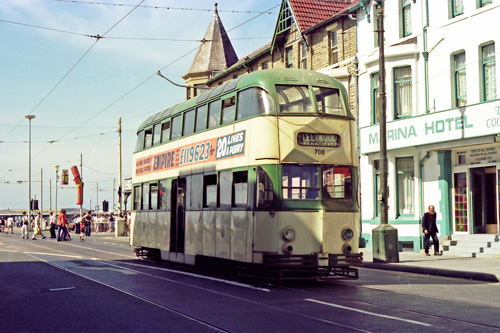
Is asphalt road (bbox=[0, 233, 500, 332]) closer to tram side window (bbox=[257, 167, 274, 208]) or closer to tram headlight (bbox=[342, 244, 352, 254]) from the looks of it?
tram headlight (bbox=[342, 244, 352, 254])

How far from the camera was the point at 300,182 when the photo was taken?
527 inches

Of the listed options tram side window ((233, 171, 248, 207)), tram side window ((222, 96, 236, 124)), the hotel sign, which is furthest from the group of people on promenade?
tram side window ((233, 171, 248, 207))

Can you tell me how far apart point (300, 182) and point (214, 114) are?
11.0ft

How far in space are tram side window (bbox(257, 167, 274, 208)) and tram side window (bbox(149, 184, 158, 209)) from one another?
268 inches

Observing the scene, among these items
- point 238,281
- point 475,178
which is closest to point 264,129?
point 238,281

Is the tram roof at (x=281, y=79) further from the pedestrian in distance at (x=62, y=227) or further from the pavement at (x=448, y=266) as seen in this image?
the pedestrian in distance at (x=62, y=227)

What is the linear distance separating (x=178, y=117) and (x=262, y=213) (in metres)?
5.83

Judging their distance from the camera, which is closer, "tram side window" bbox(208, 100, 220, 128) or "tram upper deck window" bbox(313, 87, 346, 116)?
"tram upper deck window" bbox(313, 87, 346, 116)

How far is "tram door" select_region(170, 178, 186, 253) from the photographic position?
1744cm

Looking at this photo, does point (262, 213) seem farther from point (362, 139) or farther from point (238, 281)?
point (362, 139)

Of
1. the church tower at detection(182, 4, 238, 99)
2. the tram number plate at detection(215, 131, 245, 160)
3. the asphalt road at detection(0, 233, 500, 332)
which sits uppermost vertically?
the church tower at detection(182, 4, 238, 99)

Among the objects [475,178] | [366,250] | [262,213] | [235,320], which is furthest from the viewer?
[366,250]

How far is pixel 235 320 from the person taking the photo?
9.02m

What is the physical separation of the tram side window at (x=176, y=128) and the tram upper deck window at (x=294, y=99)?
4926mm
